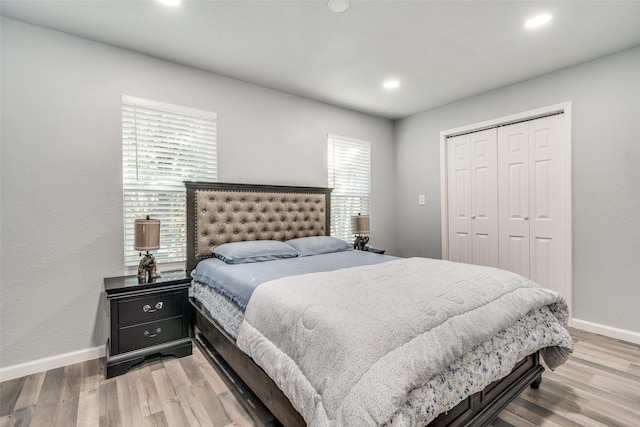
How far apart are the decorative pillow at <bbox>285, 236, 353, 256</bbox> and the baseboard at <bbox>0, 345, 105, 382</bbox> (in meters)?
1.82

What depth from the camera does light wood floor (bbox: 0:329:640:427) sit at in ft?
5.46

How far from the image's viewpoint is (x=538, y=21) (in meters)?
2.18

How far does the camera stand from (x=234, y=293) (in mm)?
1944

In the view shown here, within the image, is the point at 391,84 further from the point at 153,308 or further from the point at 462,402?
the point at 153,308

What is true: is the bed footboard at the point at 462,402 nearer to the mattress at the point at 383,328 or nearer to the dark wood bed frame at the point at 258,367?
the dark wood bed frame at the point at 258,367

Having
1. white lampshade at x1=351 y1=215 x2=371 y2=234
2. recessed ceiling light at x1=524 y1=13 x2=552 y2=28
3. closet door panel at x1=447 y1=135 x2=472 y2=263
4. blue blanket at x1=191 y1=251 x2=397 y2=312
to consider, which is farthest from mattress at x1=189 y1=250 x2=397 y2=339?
recessed ceiling light at x1=524 y1=13 x2=552 y2=28

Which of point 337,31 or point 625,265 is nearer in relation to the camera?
point 337,31

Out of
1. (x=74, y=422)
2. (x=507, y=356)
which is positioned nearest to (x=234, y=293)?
(x=74, y=422)

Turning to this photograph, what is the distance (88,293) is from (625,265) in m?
4.51

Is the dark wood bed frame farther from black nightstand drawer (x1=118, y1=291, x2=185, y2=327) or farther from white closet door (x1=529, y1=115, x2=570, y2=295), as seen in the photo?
white closet door (x1=529, y1=115, x2=570, y2=295)

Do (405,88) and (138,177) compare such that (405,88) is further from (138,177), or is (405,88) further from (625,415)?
(625,415)

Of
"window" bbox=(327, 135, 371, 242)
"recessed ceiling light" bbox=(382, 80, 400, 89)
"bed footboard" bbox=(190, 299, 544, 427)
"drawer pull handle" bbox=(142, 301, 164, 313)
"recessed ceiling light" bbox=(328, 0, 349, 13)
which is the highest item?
"recessed ceiling light" bbox=(382, 80, 400, 89)

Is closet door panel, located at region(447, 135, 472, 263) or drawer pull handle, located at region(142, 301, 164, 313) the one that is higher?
closet door panel, located at region(447, 135, 472, 263)

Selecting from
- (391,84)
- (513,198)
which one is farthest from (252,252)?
(513,198)
